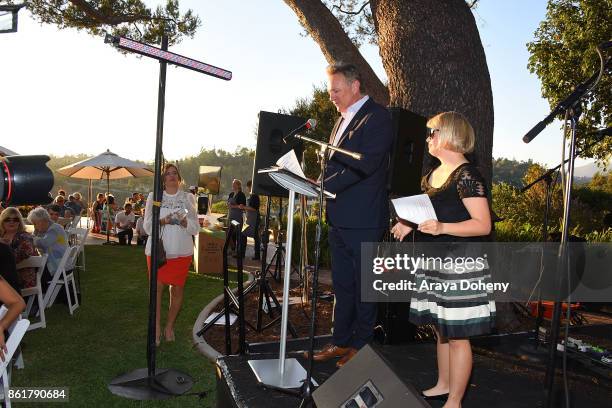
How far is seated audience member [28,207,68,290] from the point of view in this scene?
220 inches

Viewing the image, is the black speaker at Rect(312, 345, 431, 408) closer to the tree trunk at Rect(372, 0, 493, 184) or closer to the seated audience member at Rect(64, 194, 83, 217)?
the tree trunk at Rect(372, 0, 493, 184)

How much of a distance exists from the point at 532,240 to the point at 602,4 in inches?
258

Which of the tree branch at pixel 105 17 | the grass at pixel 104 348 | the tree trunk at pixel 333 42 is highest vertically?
the tree branch at pixel 105 17

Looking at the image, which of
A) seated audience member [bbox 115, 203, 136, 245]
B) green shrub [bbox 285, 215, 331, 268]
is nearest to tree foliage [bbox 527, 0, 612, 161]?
green shrub [bbox 285, 215, 331, 268]

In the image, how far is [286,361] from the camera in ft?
10.0

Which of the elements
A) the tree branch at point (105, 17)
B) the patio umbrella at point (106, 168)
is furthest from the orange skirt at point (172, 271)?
the patio umbrella at point (106, 168)

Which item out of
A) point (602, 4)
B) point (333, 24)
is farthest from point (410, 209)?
point (602, 4)

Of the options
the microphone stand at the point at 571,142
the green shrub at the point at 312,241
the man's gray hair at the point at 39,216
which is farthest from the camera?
the green shrub at the point at 312,241

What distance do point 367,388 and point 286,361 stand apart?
1.17 metres

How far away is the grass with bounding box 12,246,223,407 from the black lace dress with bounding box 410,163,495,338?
5.62ft

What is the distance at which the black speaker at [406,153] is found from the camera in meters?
3.88

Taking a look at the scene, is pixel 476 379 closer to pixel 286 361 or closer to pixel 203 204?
pixel 286 361

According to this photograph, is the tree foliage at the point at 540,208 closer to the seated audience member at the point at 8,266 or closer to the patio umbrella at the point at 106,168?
the seated audience member at the point at 8,266

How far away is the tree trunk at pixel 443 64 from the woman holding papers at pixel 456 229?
255cm
